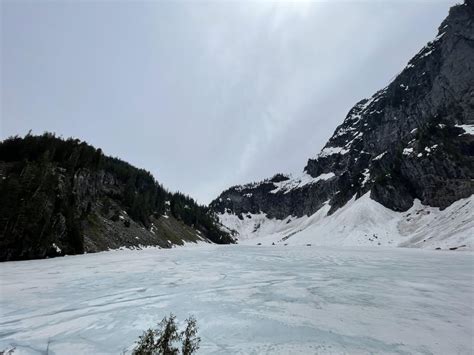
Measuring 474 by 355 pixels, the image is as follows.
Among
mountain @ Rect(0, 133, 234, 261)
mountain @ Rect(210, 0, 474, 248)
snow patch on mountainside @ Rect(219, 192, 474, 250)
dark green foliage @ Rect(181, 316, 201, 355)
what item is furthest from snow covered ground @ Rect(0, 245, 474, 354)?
mountain @ Rect(210, 0, 474, 248)

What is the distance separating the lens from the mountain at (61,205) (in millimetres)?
35500

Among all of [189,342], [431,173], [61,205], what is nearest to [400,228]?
[431,173]

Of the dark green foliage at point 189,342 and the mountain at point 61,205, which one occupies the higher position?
the mountain at point 61,205

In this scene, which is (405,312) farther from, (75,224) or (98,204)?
(98,204)

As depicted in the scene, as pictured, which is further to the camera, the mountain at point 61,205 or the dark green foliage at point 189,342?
the mountain at point 61,205

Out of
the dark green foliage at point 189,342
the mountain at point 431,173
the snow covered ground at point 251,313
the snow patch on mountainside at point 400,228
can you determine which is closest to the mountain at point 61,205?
the snow covered ground at point 251,313

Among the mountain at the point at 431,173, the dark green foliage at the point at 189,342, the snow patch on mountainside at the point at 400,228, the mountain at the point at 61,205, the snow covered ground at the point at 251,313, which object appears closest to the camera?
the dark green foliage at the point at 189,342

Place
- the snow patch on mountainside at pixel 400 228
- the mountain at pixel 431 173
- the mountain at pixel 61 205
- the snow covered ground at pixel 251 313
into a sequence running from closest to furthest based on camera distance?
the snow covered ground at pixel 251 313 < the mountain at pixel 61 205 < the snow patch on mountainside at pixel 400 228 < the mountain at pixel 431 173

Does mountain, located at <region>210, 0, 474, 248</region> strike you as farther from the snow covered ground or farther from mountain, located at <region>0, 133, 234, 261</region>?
mountain, located at <region>0, 133, 234, 261</region>

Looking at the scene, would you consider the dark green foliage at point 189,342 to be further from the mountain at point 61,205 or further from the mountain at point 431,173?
the mountain at point 431,173

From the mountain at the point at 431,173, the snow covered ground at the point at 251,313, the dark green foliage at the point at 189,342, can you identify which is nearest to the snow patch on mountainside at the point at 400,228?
the mountain at the point at 431,173

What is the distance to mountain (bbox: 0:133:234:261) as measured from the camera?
116 ft

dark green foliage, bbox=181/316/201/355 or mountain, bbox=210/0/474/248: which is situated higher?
mountain, bbox=210/0/474/248

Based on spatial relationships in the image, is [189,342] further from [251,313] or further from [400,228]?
[400,228]
